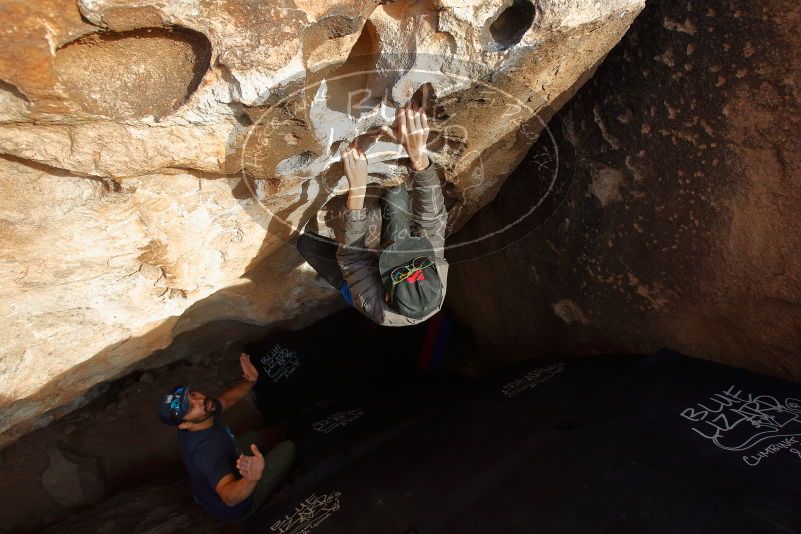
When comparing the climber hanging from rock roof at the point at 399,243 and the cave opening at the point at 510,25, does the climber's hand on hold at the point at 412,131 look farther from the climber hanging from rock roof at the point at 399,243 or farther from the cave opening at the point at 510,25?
the cave opening at the point at 510,25

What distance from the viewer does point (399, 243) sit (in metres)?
1.49

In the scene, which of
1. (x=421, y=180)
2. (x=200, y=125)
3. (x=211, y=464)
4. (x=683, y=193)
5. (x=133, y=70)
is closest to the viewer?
(x=133, y=70)

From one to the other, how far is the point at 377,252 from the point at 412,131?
1.48ft

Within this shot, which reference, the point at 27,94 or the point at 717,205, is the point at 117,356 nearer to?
the point at 27,94

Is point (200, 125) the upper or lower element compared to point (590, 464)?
upper

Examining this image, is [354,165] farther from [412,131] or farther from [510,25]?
[510,25]

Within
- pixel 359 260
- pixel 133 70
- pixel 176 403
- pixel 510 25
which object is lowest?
pixel 176 403

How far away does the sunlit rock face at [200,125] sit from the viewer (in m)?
0.81

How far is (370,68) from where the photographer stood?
3.45 ft

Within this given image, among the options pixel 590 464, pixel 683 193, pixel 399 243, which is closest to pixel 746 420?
pixel 590 464

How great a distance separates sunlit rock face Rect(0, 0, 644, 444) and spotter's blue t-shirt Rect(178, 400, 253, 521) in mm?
399

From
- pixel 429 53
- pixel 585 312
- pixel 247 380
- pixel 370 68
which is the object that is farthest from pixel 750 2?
pixel 247 380

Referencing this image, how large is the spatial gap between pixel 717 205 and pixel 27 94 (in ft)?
4.91

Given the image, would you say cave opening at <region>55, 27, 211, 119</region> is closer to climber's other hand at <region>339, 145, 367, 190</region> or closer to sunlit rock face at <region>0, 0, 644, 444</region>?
sunlit rock face at <region>0, 0, 644, 444</region>
